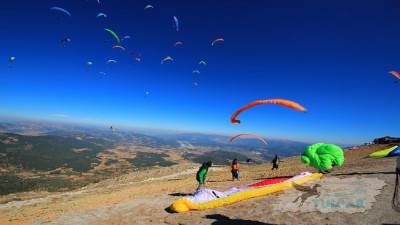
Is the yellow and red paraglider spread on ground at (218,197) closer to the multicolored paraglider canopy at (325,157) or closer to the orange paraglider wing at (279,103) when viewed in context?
the multicolored paraglider canopy at (325,157)

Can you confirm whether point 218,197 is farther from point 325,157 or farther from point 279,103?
point 325,157

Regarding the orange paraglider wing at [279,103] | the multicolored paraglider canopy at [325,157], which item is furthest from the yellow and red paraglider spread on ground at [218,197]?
the orange paraglider wing at [279,103]

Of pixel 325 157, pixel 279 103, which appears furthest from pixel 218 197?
pixel 325 157

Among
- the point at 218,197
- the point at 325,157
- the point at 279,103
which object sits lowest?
the point at 218,197

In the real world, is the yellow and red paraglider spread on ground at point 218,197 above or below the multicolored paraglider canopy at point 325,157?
below

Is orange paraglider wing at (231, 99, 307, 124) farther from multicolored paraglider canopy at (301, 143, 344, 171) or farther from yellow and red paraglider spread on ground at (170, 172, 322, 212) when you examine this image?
multicolored paraglider canopy at (301, 143, 344, 171)

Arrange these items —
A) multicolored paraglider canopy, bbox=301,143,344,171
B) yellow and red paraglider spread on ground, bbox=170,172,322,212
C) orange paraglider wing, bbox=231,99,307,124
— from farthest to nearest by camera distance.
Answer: multicolored paraglider canopy, bbox=301,143,344,171, yellow and red paraglider spread on ground, bbox=170,172,322,212, orange paraglider wing, bbox=231,99,307,124

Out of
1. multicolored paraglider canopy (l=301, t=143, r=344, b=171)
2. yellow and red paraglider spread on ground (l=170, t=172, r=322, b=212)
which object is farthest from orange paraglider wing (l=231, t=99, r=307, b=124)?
multicolored paraglider canopy (l=301, t=143, r=344, b=171)

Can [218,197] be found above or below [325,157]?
below

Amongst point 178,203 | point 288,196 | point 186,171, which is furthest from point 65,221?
point 186,171

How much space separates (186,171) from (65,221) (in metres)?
32.4

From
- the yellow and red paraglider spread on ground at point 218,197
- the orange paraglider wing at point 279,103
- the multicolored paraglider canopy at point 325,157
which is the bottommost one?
the yellow and red paraglider spread on ground at point 218,197

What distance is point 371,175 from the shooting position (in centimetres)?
1550

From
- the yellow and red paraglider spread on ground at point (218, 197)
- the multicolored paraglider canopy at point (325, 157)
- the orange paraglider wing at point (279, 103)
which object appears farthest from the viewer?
the multicolored paraglider canopy at point (325, 157)
